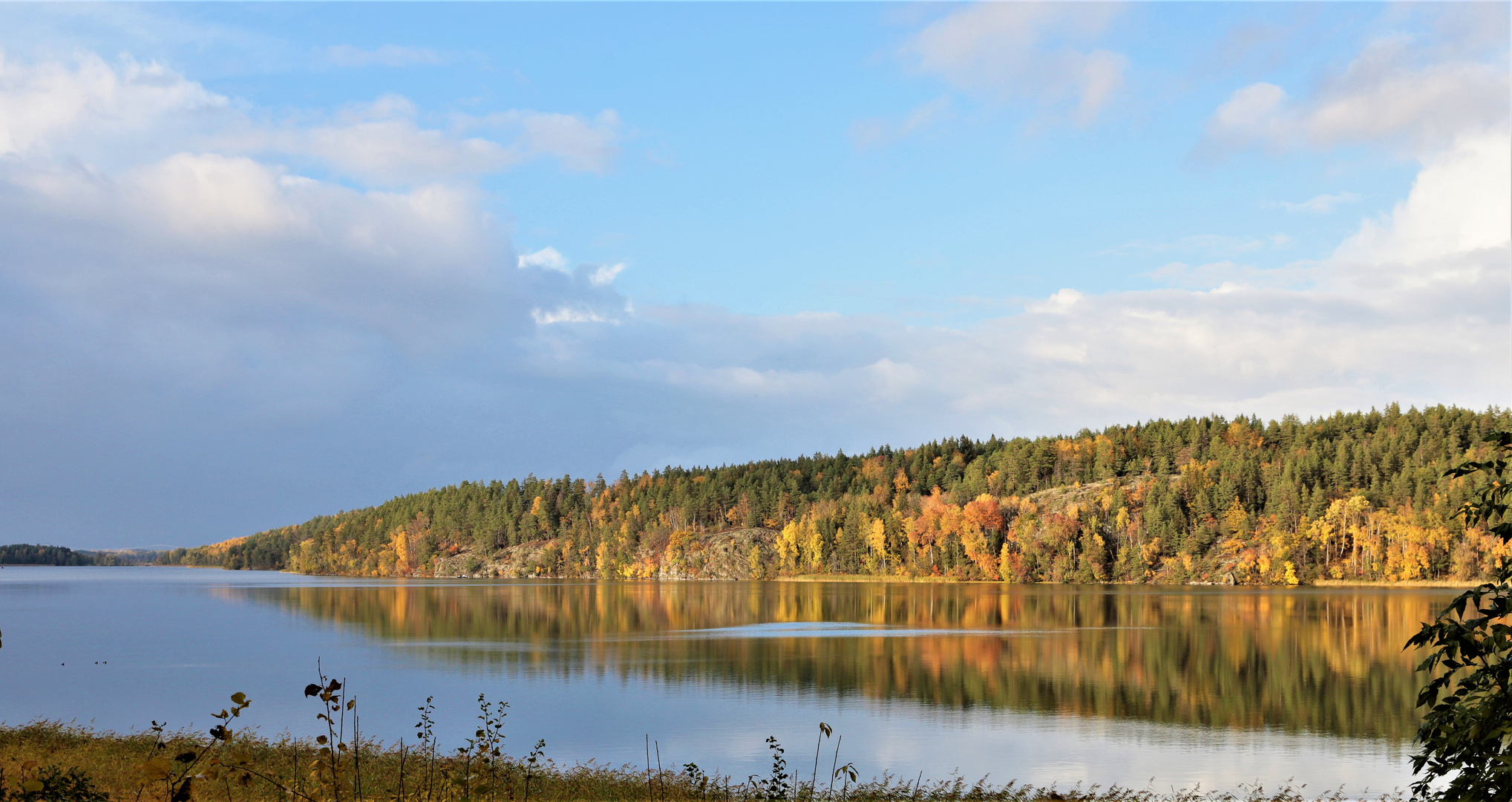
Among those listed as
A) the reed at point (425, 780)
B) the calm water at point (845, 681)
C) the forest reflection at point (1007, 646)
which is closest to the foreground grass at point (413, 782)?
the reed at point (425, 780)

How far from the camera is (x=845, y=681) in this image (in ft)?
171

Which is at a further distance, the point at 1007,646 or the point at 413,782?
the point at 1007,646

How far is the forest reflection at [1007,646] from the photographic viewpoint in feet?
151

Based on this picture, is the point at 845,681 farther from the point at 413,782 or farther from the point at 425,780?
the point at 425,780

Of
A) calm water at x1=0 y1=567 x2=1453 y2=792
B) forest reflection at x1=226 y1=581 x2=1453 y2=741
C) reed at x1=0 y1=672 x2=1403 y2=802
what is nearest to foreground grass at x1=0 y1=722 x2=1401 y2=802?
Result: reed at x1=0 y1=672 x2=1403 y2=802

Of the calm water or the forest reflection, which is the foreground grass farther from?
the forest reflection

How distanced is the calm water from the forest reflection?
13.2 inches

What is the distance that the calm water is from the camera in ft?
115

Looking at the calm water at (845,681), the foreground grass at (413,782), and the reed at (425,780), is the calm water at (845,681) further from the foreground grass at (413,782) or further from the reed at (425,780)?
the foreground grass at (413,782)

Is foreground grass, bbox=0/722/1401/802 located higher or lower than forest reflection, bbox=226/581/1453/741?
higher

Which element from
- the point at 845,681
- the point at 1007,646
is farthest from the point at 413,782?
the point at 1007,646

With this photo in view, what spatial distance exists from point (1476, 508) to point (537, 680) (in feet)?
165

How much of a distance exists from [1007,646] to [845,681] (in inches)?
790

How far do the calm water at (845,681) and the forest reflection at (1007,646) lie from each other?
0.34 m
